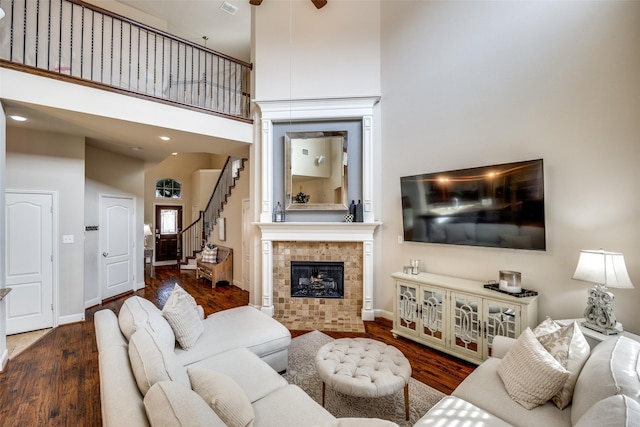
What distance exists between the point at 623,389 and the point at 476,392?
70cm

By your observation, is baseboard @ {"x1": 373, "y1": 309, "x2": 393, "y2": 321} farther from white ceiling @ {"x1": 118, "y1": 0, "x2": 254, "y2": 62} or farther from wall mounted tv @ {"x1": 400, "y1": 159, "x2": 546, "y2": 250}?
white ceiling @ {"x1": 118, "y1": 0, "x2": 254, "y2": 62}

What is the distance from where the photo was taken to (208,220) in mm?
7855

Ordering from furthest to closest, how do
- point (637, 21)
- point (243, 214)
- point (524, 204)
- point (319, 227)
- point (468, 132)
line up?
1. point (243, 214)
2. point (319, 227)
3. point (468, 132)
4. point (524, 204)
5. point (637, 21)

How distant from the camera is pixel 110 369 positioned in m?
1.37

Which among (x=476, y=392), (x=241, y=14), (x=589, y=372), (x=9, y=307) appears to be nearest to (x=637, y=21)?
(x=589, y=372)

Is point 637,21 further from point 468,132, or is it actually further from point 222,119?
point 222,119

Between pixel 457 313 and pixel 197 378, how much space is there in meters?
2.58

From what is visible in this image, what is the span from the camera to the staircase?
666 centimetres

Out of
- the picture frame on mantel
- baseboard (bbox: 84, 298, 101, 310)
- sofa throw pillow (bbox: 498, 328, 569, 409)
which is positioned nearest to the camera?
sofa throw pillow (bbox: 498, 328, 569, 409)

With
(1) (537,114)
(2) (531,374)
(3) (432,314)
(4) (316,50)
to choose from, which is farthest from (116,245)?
(1) (537,114)

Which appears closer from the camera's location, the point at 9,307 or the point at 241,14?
the point at 9,307

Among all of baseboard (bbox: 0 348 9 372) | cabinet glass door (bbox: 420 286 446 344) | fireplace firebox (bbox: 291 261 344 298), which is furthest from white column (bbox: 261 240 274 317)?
baseboard (bbox: 0 348 9 372)

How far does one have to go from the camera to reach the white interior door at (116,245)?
16.2 feet

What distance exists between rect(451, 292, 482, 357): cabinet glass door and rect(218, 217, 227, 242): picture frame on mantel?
5139mm
